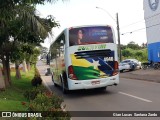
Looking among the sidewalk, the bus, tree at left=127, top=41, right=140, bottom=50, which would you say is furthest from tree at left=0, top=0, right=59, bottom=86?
tree at left=127, top=41, right=140, bottom=50

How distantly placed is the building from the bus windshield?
83.4ft

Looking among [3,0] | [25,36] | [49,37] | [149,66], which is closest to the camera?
[3,0]

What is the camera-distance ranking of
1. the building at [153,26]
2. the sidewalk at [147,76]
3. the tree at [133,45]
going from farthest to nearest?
the tree at [133,45] < the building at [153,26] < the sidewalk at [147,76]

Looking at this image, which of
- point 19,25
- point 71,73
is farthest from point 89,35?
point 19,25

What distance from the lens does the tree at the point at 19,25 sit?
53.6 ft

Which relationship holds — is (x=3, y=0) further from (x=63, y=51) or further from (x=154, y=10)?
(x=154, y=10)

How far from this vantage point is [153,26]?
43312 mm

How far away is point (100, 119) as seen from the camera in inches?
415

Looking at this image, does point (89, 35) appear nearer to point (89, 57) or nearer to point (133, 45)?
point (89, 57)

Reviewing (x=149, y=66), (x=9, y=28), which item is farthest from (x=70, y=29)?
(x=149, y=66)

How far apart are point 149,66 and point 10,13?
28381 mm

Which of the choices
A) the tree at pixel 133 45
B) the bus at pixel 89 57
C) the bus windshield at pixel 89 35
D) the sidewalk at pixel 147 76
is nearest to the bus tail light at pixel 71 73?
the bus at pixel 89 57

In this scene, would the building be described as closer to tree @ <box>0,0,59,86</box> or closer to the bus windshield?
tree @ <box>0,0,59,86</box>

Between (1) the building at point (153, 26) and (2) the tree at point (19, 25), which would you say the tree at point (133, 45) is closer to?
(1) the building at point (153, 26)
